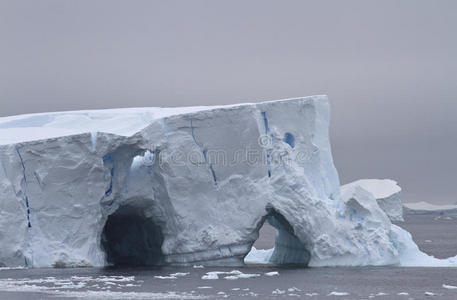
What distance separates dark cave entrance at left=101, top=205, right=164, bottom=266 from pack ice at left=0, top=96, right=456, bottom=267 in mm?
1928

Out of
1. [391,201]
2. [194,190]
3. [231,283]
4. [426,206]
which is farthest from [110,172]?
[426,206]

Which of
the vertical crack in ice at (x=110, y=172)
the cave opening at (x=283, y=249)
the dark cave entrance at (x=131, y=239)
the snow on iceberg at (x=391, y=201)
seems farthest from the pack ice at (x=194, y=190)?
the snow on iceberg at (x=391, y=201)

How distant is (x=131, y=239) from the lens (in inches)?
1196

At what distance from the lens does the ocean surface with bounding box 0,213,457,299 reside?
18672mm

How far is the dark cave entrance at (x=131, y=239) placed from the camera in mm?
27516

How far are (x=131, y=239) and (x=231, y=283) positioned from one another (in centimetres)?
1014

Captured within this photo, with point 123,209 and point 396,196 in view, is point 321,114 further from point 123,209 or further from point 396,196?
point 396,196

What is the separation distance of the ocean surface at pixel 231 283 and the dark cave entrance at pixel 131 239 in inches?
94.9

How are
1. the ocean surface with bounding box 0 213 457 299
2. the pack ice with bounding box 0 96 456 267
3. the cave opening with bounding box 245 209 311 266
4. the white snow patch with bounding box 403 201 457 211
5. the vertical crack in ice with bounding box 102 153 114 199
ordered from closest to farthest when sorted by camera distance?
the ocean surface with bounding box 0 213 457 299
the pack ice with bounding box 0 96 456 267
the vertical crack in ice with bounding box 102 153 114 199
the cave opening with bounding box 245 209 311 266
the white snow patch with bounding box 403 201 457 211

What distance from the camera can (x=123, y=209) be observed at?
87.7ft

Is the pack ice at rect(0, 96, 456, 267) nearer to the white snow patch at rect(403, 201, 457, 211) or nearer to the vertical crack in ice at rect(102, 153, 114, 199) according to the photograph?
the vertical crack in ice at rect(102, 153, 114, 199)

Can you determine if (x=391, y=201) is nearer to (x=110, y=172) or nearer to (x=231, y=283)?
(x=110, y=172)

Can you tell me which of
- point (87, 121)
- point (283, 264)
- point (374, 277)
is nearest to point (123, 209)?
point (87, 121)

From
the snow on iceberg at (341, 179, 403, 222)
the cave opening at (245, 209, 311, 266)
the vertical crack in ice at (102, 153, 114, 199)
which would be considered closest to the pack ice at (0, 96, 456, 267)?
the vertical crack in ice at (102, 153, 114, 199)
